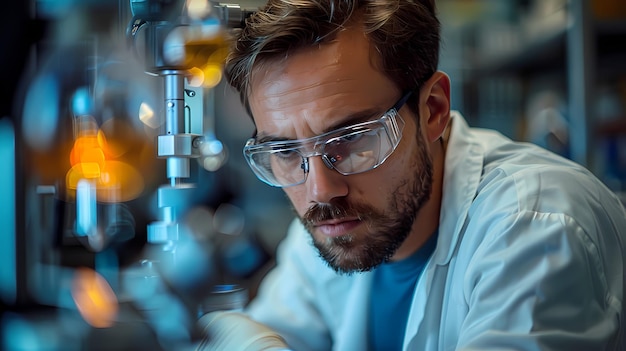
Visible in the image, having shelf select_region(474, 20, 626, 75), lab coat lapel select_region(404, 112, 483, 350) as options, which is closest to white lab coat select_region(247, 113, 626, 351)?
lab coat lapel select_region(404, 112, 483, 350)

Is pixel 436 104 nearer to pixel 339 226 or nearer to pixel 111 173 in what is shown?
pixel 339 226

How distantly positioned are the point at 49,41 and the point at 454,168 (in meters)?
0.70

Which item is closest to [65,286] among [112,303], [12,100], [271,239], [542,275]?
[112,303]

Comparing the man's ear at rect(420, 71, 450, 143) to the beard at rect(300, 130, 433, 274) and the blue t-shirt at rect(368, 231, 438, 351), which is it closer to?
the beard at rect(300, 130, 433, 274)

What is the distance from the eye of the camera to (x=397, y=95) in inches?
36.8

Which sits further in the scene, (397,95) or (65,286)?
(397,95)

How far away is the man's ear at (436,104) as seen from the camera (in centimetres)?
102

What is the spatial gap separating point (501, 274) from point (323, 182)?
27 cm

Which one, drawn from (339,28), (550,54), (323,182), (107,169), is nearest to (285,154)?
(323,182)

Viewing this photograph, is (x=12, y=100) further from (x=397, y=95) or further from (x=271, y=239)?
(x=271, y=239)

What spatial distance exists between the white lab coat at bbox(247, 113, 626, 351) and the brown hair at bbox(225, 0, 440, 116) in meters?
0.21

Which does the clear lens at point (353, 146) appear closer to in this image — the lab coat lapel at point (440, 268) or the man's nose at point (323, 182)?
the man's nose at point (323, 182)

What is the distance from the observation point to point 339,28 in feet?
2.93

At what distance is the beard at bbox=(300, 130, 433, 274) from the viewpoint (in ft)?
2.96
